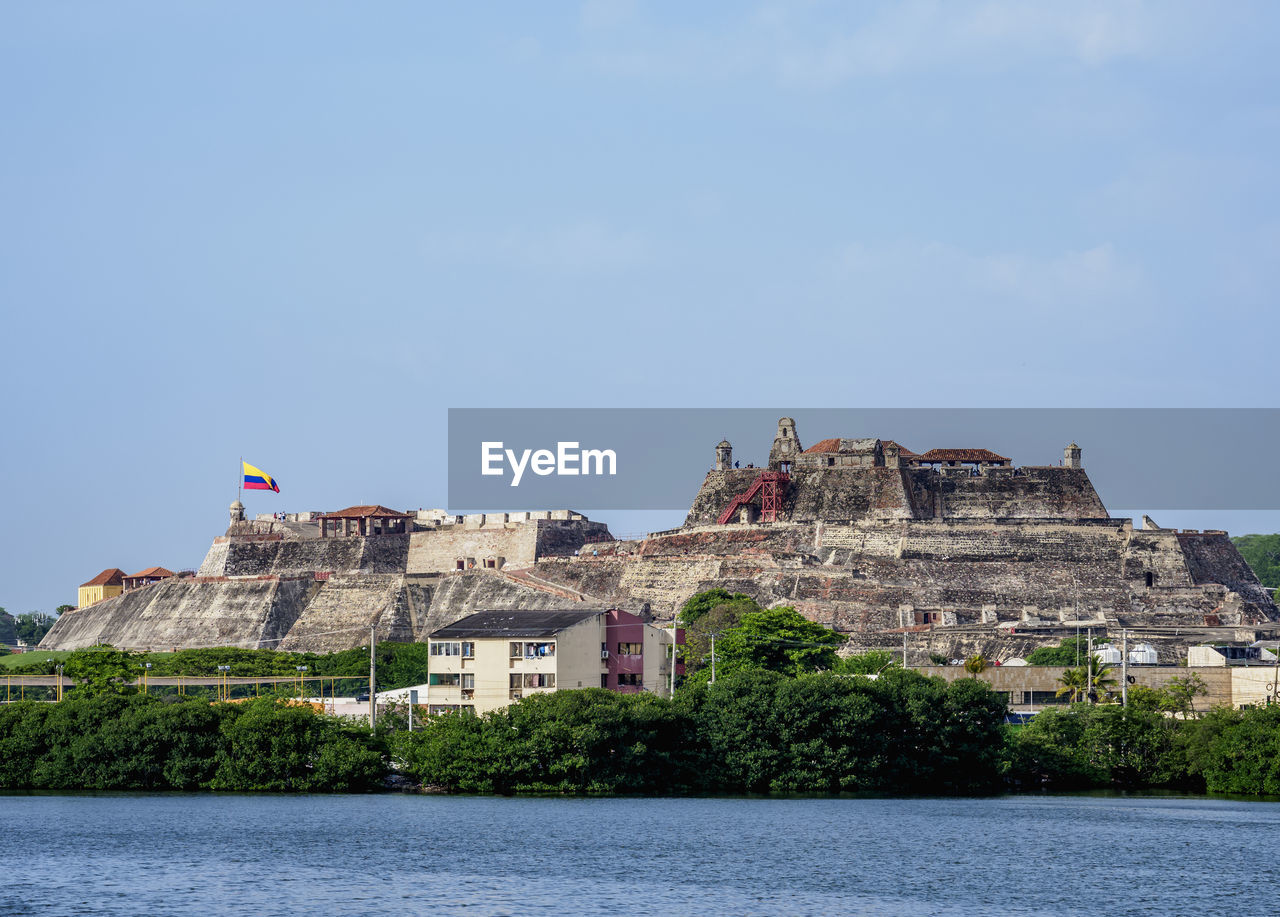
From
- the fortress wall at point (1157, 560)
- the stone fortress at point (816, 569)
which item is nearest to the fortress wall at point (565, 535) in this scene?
the stone fortress at point (816, 569)

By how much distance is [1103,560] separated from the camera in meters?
76.6

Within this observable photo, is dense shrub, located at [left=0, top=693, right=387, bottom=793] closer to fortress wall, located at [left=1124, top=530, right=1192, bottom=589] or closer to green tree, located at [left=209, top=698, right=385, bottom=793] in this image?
green tree, located at [left=209, top=698, right=385, bottom=793]

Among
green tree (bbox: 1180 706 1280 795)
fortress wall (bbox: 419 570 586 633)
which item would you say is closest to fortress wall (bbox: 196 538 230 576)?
fortress wall (bbox: 419 570 586 633)

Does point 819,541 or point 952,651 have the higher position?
point 819,541

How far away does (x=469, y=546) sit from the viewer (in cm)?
9162

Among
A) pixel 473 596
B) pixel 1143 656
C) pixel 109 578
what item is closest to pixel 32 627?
pixel 109 578

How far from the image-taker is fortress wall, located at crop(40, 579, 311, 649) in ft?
278

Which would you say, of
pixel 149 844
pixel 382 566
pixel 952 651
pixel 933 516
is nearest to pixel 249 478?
pixel 382 566

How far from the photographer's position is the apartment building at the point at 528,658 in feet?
159

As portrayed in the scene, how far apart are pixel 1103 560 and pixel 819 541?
1151cm

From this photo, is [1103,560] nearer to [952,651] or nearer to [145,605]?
[952,651]

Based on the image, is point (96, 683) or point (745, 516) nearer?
point (96, 683)

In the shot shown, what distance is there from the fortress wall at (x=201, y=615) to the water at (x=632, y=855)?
4491cm

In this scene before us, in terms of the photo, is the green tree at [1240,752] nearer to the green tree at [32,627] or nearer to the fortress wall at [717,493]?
the fortress wall at [717,493]
